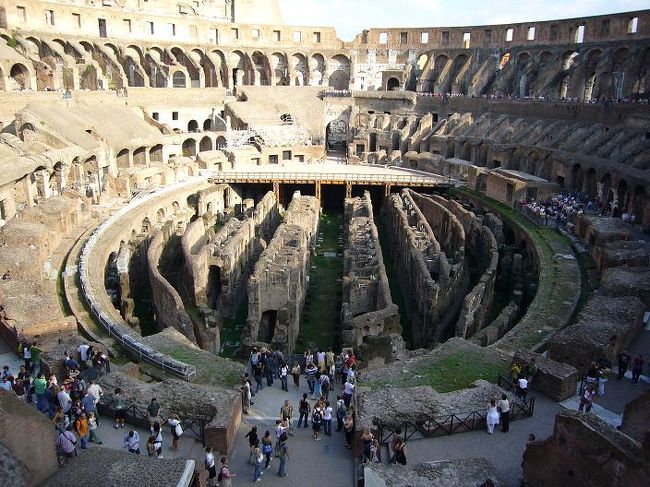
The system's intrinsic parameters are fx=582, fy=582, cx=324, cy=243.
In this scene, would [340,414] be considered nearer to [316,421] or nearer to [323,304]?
[316,421]

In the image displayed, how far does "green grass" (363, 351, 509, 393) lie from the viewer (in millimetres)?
12648

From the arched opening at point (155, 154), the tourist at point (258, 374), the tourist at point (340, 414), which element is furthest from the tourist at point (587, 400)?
the arched opening at point (155, 154)

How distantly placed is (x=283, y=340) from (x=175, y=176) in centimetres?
2227

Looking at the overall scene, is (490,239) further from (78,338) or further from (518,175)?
(78,338)

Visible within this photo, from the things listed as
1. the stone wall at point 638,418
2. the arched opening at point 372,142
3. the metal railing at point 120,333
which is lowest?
the metal railing at point 120,333

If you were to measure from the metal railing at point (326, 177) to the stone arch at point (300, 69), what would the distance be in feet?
71.4

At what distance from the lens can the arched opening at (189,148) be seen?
148ft

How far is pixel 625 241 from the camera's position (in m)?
21.0

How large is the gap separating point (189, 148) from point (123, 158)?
→ 9.18 m

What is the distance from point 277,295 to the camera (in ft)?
66.4

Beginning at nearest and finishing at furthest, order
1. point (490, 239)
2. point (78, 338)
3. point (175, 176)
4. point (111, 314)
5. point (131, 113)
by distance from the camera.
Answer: point (78, 338) < point (111, 314) < point (490, 239) < point (175, 176) < point (131, 113)

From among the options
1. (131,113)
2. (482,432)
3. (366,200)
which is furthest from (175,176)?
(482,432)

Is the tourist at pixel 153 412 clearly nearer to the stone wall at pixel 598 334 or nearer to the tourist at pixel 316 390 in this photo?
the tourist at pixel 316 390

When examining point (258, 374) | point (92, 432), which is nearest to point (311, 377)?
point (258, 374)
